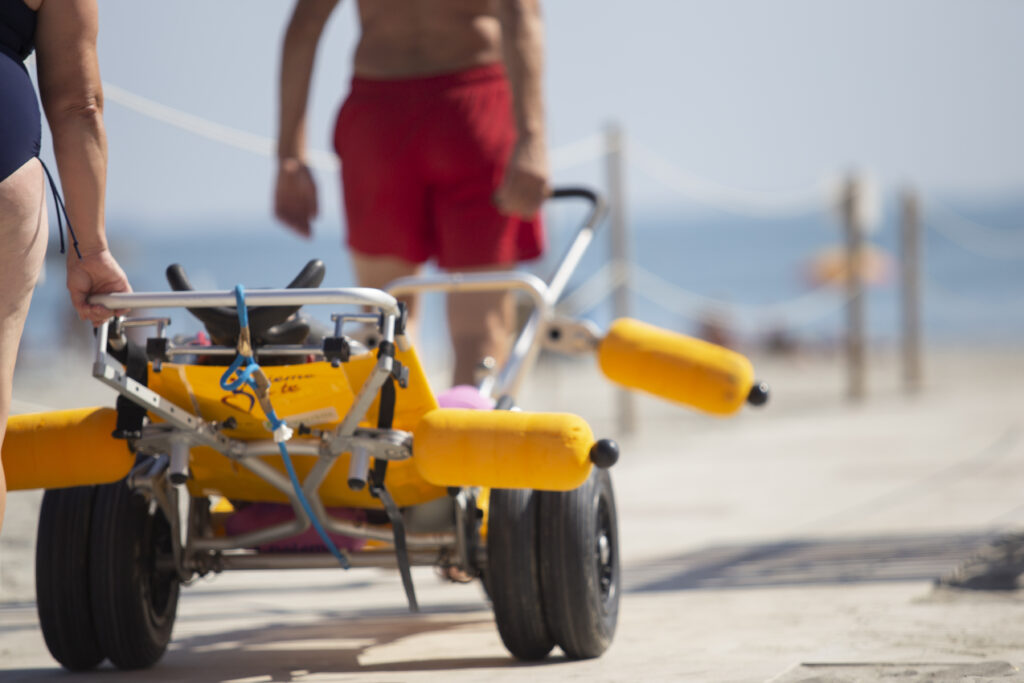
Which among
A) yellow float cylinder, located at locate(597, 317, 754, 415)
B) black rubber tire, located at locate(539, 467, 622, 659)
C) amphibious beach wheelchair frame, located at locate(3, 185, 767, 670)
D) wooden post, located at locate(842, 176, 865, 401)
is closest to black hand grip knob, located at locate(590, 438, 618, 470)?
amphibious beach wheelchair frame, located at locate(3, 185, 767, 670)

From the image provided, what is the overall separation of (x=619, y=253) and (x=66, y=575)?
4688mm

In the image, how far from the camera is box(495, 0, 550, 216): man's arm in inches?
117

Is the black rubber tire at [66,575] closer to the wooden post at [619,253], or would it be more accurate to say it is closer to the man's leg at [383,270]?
the man's leg at [383,270]

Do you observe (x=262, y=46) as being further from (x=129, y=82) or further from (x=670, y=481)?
(x=670, y=481)

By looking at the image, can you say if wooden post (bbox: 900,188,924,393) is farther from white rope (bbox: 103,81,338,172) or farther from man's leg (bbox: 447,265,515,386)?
man's leg (bbox: 447,265,515,386)

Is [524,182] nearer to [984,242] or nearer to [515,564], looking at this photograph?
[515,564]

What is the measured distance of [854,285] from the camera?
858 centimetres

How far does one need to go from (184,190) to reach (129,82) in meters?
0.40

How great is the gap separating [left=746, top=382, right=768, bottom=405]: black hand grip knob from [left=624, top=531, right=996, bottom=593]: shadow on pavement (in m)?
0.71

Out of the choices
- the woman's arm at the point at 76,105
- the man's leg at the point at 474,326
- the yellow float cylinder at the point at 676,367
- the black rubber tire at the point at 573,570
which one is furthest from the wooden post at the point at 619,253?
the woman's arm at the point at 76,105

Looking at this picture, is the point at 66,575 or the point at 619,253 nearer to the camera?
the point at 66,575

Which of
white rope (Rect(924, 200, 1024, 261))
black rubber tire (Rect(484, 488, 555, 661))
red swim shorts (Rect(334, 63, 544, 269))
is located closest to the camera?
black rubber tire (Rect(484, 488, 555, 661))

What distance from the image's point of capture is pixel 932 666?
2170mm

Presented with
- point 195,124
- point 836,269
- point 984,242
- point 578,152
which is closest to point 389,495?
point 195,124
